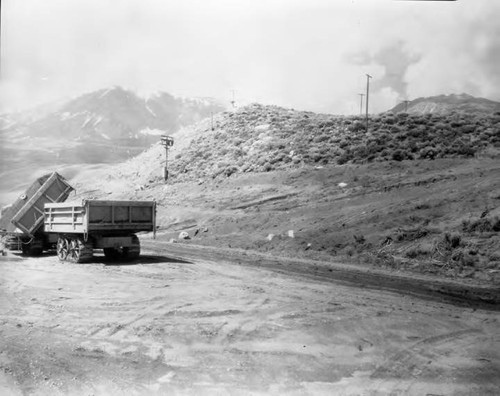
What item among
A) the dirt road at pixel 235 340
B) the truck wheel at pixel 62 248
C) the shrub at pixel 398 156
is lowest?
the dirt road at pixel 235 340

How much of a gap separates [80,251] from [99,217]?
1.31 m

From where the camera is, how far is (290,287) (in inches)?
465

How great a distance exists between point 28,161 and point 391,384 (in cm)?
10973

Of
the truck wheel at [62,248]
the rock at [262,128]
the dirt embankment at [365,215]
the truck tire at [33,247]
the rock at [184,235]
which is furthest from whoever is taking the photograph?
the rock at [262,128]

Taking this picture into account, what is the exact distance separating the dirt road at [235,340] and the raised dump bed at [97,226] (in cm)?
295

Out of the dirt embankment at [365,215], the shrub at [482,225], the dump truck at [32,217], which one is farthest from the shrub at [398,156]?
the dump truck at [32,217]

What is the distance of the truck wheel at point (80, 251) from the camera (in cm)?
1484

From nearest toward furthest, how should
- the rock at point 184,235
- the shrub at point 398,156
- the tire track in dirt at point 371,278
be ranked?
the tire track in dirt at point 371,278, the rock at point 184,235, the shrub at point 398,156

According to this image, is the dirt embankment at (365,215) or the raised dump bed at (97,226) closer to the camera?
the raised dump bed at (97,226)

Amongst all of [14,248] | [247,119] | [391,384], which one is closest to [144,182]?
[247,119]

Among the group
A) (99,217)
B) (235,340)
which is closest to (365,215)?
(99,217)

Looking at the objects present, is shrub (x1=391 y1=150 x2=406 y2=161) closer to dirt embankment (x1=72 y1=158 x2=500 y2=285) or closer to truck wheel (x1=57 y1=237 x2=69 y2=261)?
dirt embankment (x1=72 y1=158 x2=500 y2=285)

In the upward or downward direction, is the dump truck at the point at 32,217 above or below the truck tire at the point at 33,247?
above

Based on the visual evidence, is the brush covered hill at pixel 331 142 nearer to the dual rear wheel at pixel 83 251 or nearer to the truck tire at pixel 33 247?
the dual rear wheel at pixel 83 251
